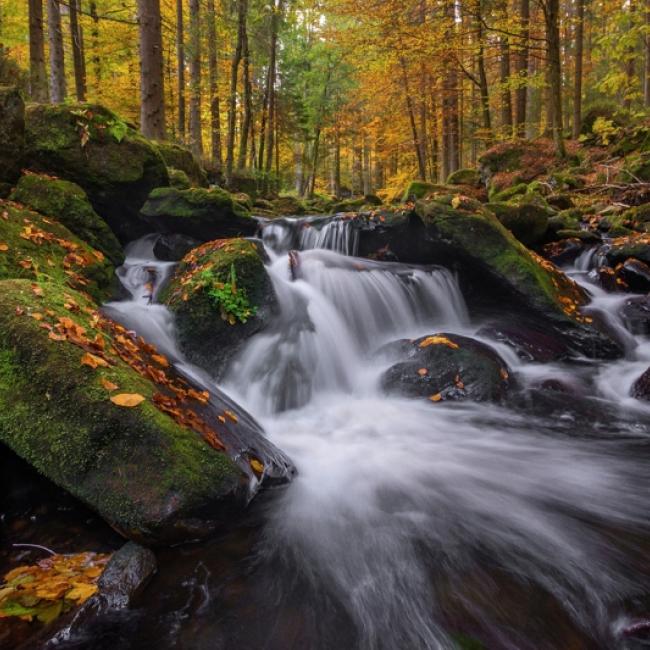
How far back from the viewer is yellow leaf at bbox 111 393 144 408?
289cm

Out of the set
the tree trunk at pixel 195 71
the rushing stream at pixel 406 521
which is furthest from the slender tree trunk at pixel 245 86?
the rushing stream at pixel 406 521

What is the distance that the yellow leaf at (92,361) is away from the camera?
2.99 meters

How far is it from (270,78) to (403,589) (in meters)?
19.2

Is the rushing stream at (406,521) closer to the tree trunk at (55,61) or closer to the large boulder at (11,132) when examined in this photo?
the large boulder at (11,132)

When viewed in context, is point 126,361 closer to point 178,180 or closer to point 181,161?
point 178,180

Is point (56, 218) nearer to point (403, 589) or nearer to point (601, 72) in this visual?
point (403, 589)

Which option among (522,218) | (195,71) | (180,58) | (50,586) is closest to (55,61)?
(195,71)

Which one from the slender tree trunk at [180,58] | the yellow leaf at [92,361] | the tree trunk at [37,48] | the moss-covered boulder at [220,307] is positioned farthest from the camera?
the slender tree trunk at [180,58]

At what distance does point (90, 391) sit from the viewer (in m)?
2.87

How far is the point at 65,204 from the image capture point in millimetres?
6508

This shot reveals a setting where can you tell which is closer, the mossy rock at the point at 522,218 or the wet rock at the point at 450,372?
A: the wet rock at the point at 450,372

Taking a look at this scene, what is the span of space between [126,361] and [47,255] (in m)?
2.59

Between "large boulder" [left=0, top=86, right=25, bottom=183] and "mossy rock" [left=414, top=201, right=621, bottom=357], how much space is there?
587cm

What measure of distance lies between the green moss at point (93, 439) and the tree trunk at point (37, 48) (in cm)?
917
